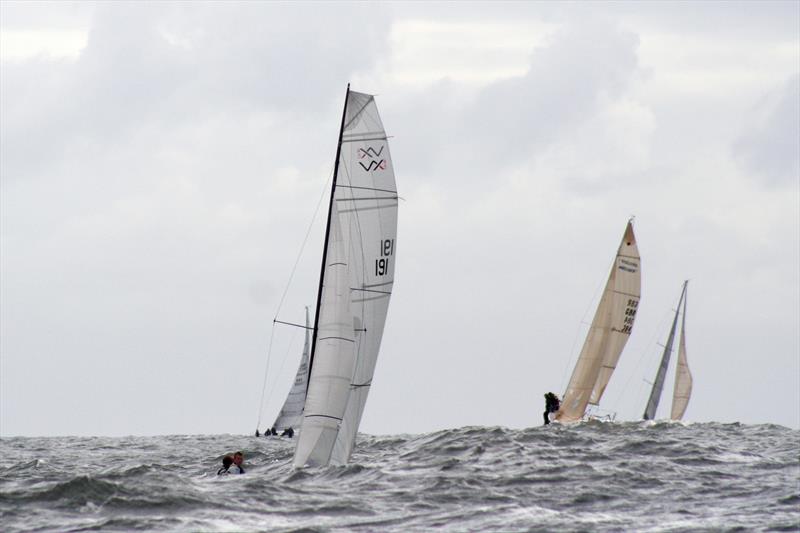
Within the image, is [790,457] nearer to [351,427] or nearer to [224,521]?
[351,427]

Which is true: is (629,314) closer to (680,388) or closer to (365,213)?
(680,388)

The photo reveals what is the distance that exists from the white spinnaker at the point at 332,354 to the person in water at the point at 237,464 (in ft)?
9.30

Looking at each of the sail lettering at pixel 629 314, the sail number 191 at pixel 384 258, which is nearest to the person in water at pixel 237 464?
the sail number 191 at pixel 384 258

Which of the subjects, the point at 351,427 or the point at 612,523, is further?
the point at 351,427

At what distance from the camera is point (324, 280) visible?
27.2 meters

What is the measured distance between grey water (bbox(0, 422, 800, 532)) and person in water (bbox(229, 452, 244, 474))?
38 cm

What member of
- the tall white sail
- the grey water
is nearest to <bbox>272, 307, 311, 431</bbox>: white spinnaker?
the tall white sail

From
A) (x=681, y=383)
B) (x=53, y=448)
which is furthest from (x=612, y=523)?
(x=681, y=383)

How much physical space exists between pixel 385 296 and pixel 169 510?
7.36 metres

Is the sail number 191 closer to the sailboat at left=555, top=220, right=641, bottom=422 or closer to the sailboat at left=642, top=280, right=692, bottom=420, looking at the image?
the sailboat at left=555, top=220, right=641, bottom=422

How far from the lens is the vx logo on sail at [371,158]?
2708 centimetres

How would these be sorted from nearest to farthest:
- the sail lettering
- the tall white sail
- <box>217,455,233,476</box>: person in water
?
<box>217,455,233,476</box>: person in water
the sail lettering
the tall white sail

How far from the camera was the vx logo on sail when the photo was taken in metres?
27.1

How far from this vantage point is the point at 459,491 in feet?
81.2
